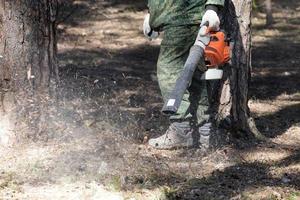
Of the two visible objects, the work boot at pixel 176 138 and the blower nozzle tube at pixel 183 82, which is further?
the work boot at pixel 176 138

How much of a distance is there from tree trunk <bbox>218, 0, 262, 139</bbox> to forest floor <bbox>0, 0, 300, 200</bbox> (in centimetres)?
24

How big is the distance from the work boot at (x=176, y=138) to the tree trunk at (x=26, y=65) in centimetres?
112

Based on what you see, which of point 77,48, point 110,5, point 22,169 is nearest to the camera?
point 22,169

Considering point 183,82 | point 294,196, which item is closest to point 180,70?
point 183,82

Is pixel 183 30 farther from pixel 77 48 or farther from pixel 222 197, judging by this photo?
pixel 77 48

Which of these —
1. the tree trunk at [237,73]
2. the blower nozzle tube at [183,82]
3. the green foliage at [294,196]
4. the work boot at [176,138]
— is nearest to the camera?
the blower nozzle tube at [183,82]

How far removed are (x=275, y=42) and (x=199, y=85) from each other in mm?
6581

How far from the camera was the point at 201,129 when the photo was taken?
5457mm

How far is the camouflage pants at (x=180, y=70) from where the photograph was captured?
523 cm

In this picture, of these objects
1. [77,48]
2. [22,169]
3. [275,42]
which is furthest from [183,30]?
[275,42]

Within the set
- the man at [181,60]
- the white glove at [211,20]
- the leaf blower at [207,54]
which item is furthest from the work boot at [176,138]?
the white glove at [211,20]

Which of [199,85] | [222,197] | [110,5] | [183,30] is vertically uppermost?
[183,30]

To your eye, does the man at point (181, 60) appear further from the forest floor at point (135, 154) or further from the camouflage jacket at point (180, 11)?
the forest floor at point (135, 154)

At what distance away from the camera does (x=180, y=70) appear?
533 cm
